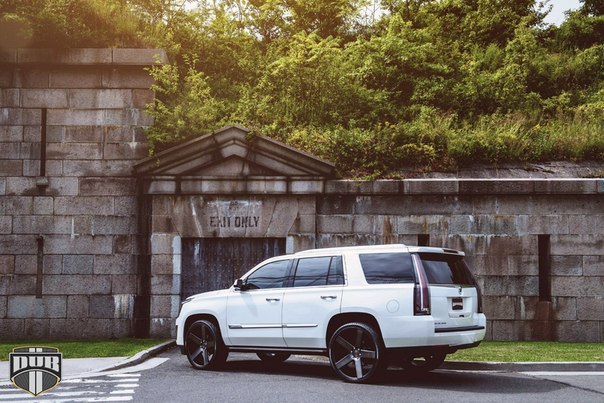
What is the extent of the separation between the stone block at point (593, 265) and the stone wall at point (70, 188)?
9.45 m

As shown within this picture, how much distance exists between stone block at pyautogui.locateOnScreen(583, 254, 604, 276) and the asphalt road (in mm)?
5241

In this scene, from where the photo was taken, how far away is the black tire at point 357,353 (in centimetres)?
991

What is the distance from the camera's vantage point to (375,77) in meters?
19.6

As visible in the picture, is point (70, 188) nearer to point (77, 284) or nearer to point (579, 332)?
point (77, 284)

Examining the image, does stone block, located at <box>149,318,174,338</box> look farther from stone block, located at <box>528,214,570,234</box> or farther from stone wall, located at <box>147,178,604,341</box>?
stone block, located at <box>528,214,570,234</box>

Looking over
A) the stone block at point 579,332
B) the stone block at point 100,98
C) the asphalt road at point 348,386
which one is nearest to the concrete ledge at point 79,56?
the stone block at point 100,98

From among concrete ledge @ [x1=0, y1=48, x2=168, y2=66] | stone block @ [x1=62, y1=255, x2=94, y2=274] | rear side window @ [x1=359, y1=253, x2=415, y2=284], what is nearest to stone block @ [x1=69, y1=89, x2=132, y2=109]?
concrete ledge @ [x1=0, y1=48, x2=168, y2=66]

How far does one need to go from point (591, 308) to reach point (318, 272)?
7.47m

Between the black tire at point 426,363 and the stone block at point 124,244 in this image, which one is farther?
the stone block at point 124,244

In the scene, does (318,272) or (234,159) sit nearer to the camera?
(318,272)

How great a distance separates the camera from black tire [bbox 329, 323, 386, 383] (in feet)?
32.5

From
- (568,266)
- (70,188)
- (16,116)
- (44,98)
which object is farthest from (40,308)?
(568,266)

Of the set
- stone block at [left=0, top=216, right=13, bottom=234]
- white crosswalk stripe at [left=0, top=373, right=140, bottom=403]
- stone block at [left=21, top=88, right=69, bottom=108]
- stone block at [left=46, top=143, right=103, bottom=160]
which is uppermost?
stone block at [left=21, top=88, right=69, bottom=108]

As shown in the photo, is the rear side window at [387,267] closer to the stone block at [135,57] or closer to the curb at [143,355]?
the curb at [143,355]
